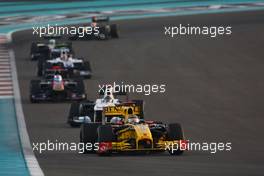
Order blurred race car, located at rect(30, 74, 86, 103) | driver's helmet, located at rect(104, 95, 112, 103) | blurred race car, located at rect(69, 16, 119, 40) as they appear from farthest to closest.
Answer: blurred race car, located at rect(69, 16, 119, 40) → blurred race car, located at rect(30, 74, 86, 103) → driver's helmet, located at rect(104, 95, 112, 103)

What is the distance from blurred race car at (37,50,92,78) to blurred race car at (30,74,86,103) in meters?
3.50

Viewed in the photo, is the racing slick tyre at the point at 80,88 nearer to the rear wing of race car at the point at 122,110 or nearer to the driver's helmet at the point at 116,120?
the rear wing of race car at the point at 122,110

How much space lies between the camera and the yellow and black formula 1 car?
69.2ft

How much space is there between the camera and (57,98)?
106 feet

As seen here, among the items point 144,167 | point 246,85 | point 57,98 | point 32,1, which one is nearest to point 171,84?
point 246,85

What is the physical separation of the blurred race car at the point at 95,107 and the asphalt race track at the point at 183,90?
0.36 metres

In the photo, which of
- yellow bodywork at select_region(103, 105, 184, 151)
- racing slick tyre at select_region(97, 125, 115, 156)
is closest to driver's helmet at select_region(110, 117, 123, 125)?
yellow bodywork at select_region(103, 105, 184, 151)

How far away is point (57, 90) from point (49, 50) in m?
10.9

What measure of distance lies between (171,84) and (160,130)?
14.2m

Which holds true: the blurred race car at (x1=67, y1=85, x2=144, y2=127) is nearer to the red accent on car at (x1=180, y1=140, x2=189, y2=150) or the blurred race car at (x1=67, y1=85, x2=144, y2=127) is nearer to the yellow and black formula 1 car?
the yellow and black formula 1 car

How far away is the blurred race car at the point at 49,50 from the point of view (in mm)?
40969

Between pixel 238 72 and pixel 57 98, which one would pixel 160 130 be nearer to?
pixel 57 98

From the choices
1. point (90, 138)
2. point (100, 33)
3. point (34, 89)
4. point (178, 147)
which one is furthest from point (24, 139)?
point (100, 33)

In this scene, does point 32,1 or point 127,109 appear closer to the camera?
point 127,109
